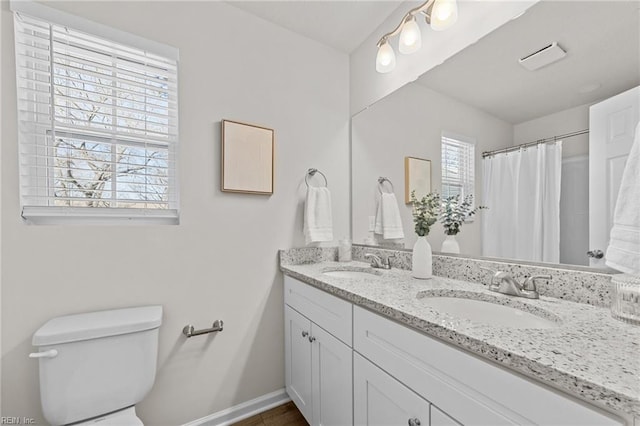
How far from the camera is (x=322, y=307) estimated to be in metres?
1.25

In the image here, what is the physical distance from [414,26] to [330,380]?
1788mm

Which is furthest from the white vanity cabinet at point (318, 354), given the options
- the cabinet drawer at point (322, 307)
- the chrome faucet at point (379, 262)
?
the chrome faucet at point (379, 262)

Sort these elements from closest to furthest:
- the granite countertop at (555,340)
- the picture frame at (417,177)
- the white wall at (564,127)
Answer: the granite countertop at (555,340)
the white wall at (564,127)
the picture frame at (417,177)

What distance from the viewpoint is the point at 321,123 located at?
185cm

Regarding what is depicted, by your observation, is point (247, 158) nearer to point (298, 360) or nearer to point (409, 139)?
point (409, 139)

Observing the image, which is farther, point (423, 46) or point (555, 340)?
point (423, 46)

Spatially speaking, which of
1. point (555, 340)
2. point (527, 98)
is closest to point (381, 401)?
point (555, 340)

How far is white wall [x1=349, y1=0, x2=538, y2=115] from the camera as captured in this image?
112 cm

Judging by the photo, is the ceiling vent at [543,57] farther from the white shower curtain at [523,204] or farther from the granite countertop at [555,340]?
the granite countertop at [555,340]

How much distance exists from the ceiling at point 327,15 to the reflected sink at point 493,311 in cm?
163

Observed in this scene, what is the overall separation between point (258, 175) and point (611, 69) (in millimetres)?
1493

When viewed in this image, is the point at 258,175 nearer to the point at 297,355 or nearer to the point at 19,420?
the point at 297,355

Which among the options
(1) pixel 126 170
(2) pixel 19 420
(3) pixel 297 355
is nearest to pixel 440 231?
(3) pixel 297 355

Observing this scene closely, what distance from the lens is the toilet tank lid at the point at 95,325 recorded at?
0.99 meters
